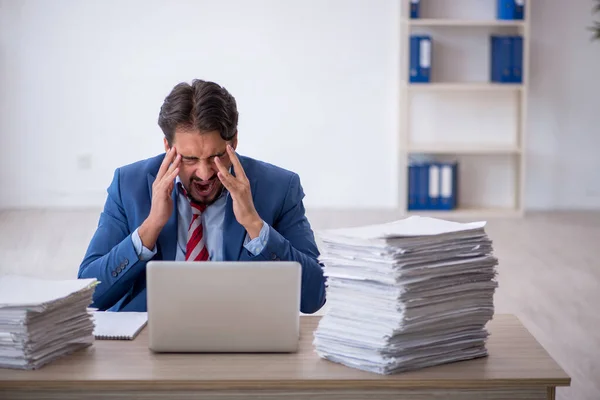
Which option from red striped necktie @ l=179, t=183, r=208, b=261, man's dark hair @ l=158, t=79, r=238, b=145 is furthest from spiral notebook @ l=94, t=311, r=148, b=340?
man's dark hair @ l=158, t=79, r=238, b=145

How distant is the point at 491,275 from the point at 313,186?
5.53m

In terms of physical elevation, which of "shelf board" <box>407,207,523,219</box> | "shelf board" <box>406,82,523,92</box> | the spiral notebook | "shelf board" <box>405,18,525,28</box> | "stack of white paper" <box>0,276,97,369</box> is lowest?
"shelf board" <box>407,207,523,219</box>

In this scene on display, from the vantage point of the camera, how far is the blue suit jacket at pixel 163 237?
2.22m

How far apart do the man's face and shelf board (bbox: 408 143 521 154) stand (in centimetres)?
470

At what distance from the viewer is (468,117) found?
7.25m

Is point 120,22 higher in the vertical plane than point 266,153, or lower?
higher

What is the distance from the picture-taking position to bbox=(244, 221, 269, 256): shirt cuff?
222 cm

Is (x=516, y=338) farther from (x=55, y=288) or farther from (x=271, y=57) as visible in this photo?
(x=271, y=57)

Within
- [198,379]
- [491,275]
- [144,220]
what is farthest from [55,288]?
[491,275]

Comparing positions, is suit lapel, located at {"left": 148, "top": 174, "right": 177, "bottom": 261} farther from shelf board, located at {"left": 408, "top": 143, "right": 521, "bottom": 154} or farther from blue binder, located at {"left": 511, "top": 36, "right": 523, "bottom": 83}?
blue binder, located at {"left": 511, "top": 36, "right": 523, "bottom": 83}

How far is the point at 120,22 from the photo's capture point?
7.11 metres

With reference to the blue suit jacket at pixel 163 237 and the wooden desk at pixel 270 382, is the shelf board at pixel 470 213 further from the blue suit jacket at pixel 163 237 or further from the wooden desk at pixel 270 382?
the wooden desk at pixel 270 382

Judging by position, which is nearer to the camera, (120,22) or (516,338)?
(516,338)

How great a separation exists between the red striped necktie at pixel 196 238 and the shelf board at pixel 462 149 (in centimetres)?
468
